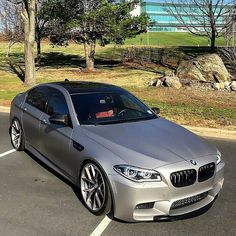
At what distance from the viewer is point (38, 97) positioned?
7.51m

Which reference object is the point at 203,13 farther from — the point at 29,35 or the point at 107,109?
the point at 107,109

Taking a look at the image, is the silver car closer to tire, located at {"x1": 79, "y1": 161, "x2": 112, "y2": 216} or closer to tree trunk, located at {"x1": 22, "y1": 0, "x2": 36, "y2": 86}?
tire, located at {"x1": 79, "y1": 161, "x2": 112, "y2": 216}

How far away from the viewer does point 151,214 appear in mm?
4867

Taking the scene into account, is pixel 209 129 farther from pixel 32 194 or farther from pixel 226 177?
pixel 32 194

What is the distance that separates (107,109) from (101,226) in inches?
76.6

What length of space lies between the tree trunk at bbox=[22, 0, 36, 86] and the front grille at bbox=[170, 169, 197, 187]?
45.2ft

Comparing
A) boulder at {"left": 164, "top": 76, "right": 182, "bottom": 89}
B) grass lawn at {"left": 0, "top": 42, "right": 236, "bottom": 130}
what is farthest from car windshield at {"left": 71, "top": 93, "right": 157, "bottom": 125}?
boulder at {"left": 164, "top": 76, "right": 182, "bottom": 89}

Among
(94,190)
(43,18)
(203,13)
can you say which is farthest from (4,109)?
(203,13)

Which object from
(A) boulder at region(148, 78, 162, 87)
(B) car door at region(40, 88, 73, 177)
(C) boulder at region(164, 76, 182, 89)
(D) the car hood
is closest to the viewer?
(D) the car hood

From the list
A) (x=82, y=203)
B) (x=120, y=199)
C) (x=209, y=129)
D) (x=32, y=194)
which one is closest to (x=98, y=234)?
(x=120, y=199)

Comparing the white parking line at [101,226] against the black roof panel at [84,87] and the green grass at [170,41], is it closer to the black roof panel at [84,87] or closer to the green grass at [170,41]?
the black roof panel at [84,87]

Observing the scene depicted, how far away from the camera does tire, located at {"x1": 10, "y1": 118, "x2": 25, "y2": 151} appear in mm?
7902

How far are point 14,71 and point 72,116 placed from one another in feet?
62.8

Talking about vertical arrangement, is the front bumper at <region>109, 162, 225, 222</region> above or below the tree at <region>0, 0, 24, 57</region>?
below
